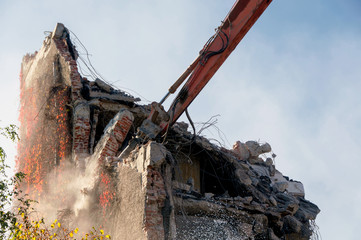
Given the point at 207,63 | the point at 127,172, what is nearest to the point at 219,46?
the point at 207,63

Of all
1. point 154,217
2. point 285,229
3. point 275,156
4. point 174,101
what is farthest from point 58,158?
point 275,156

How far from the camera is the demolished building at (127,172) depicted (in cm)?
643

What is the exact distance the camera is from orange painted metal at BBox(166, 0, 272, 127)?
6664 mm

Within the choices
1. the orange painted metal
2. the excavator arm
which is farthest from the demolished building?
the orange painted metal

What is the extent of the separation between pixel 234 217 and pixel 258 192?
7.68 feet

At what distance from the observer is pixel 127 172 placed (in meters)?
6.71

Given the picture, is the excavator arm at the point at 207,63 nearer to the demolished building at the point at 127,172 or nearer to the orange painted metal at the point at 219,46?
the orange painted metal at the point at 219,46

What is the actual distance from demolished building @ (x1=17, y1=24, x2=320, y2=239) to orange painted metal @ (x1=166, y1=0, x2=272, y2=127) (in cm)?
74

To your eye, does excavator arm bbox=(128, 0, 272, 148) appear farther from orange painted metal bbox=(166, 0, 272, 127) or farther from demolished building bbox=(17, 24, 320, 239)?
demolished building bbox=(17, 24, 320, 239)

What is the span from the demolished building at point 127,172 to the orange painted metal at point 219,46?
2.43 feet

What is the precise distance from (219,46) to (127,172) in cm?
278

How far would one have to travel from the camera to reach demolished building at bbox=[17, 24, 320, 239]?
6434 mm

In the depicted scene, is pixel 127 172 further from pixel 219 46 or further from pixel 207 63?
pixel 219 46

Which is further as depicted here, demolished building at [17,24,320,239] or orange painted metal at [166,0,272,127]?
orange painted metal at [166,0,272,127]
